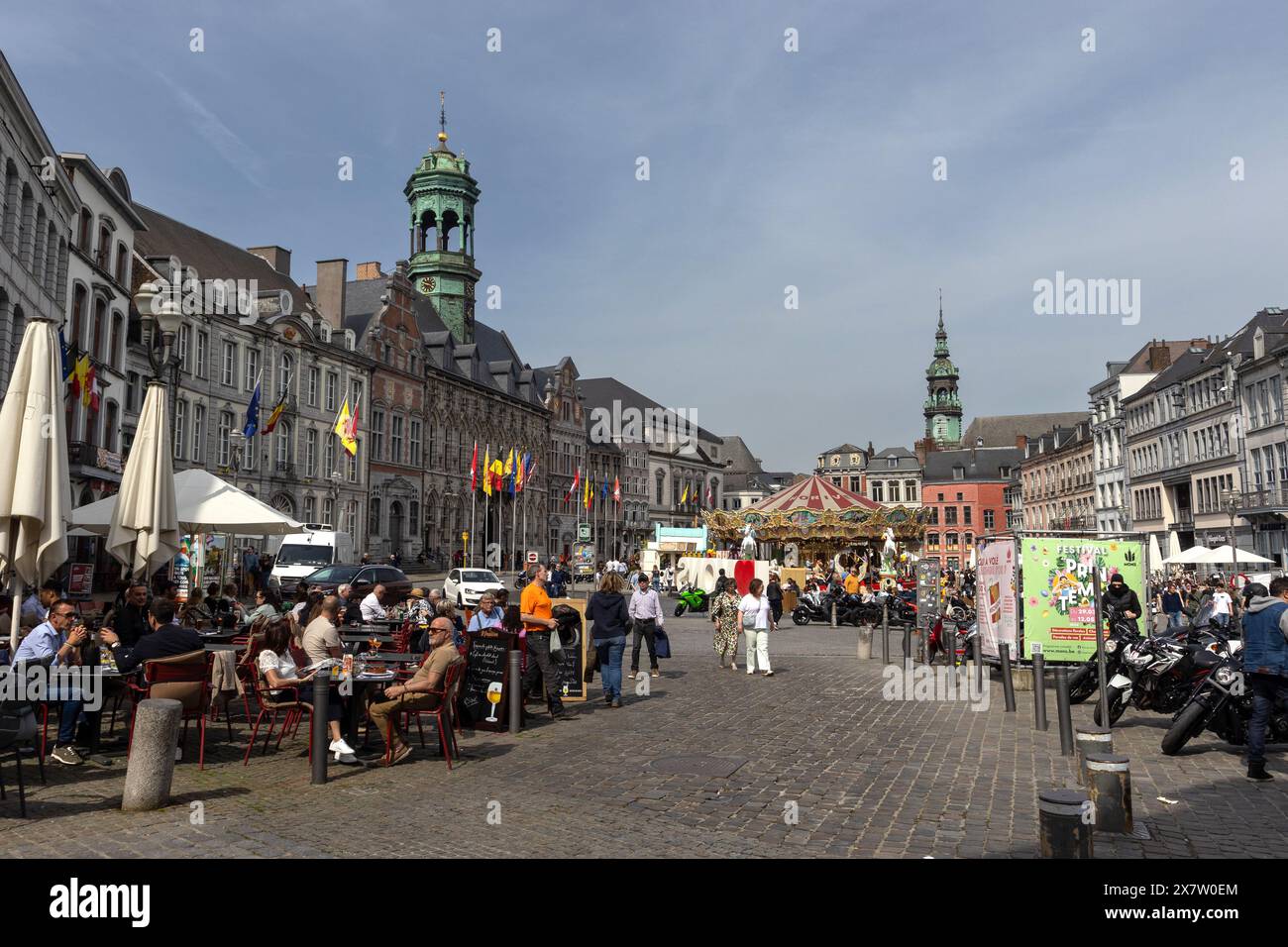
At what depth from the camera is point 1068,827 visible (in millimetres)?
5477

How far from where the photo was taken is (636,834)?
6.56m

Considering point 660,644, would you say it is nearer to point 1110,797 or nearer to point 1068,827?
point 1110,797

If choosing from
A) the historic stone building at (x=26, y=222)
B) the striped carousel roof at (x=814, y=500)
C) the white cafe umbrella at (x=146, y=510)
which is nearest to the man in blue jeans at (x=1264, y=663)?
the white cafe umbrella at (x=146, y=510)

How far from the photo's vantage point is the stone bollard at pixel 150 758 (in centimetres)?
691

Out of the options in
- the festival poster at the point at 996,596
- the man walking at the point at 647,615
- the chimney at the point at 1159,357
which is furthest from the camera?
the chimney at the point at 1159,357

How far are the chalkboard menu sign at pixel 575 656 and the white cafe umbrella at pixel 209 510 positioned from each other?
4.79m

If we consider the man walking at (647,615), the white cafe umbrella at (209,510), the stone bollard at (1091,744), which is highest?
the white cafe umbrella at (209,510)

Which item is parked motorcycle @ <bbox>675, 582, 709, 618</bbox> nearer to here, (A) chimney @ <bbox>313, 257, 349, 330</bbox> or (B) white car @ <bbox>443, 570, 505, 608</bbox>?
(B) white car @ <bbox>443, 570, 505, 608</bbox>

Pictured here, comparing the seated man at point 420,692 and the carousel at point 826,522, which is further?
the carousel at point 826,522

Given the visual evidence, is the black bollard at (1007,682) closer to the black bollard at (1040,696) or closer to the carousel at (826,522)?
the black bollard at (1040,696)

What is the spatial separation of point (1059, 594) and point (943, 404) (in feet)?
382
